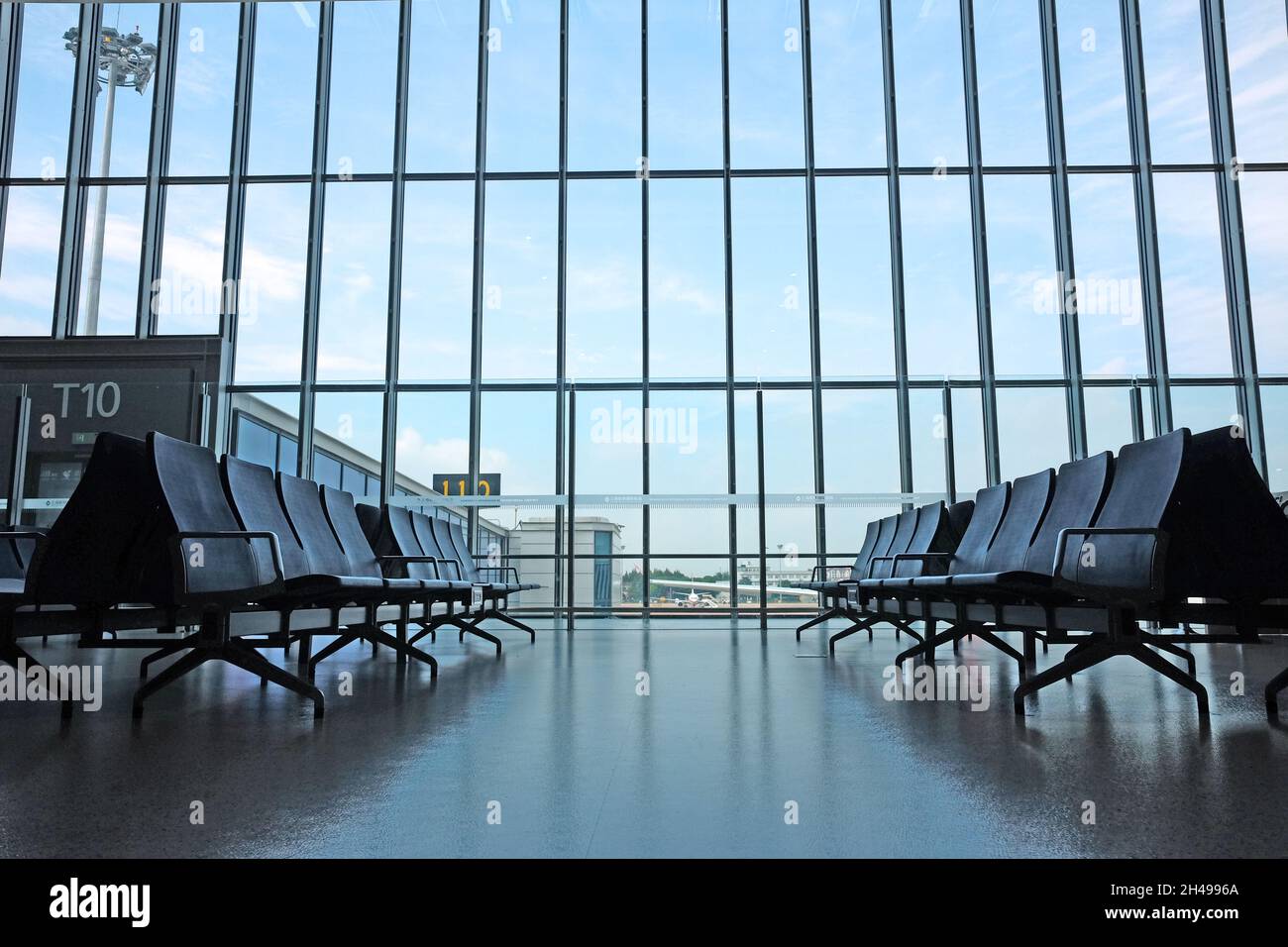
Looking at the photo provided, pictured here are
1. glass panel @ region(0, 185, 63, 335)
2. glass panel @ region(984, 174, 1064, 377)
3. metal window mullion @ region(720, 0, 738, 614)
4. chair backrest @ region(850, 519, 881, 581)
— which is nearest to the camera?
chair backrest @ region(850, 519, 881, 581)

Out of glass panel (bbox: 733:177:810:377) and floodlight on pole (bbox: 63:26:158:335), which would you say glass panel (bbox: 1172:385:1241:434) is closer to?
glass panel (bbox: 733:177:810:377)

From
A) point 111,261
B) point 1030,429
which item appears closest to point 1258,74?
point 1030,429

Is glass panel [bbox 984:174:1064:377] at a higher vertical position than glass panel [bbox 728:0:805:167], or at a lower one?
lower

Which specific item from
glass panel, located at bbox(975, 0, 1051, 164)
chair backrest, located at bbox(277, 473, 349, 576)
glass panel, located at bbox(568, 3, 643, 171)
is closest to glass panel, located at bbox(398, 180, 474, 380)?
glass panel, located at bbox(568, 3, 643, 171)

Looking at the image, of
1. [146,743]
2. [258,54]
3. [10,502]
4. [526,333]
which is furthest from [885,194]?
[146,743]

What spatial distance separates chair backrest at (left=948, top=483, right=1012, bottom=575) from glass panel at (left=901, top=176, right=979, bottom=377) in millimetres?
6043

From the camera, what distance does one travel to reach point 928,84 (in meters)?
11.2

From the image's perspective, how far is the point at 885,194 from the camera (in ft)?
35.9

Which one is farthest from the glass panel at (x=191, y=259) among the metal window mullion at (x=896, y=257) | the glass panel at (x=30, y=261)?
the metal window mullion at (x=896, y=257)

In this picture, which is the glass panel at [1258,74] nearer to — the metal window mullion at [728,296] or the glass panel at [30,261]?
the metal window mullion at [728,296]

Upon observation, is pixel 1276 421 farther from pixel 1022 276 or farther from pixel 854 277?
pixel 854 277

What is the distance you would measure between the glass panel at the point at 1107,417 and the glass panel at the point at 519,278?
6416 mm

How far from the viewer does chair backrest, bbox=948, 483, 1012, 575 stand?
4293 millimetres
